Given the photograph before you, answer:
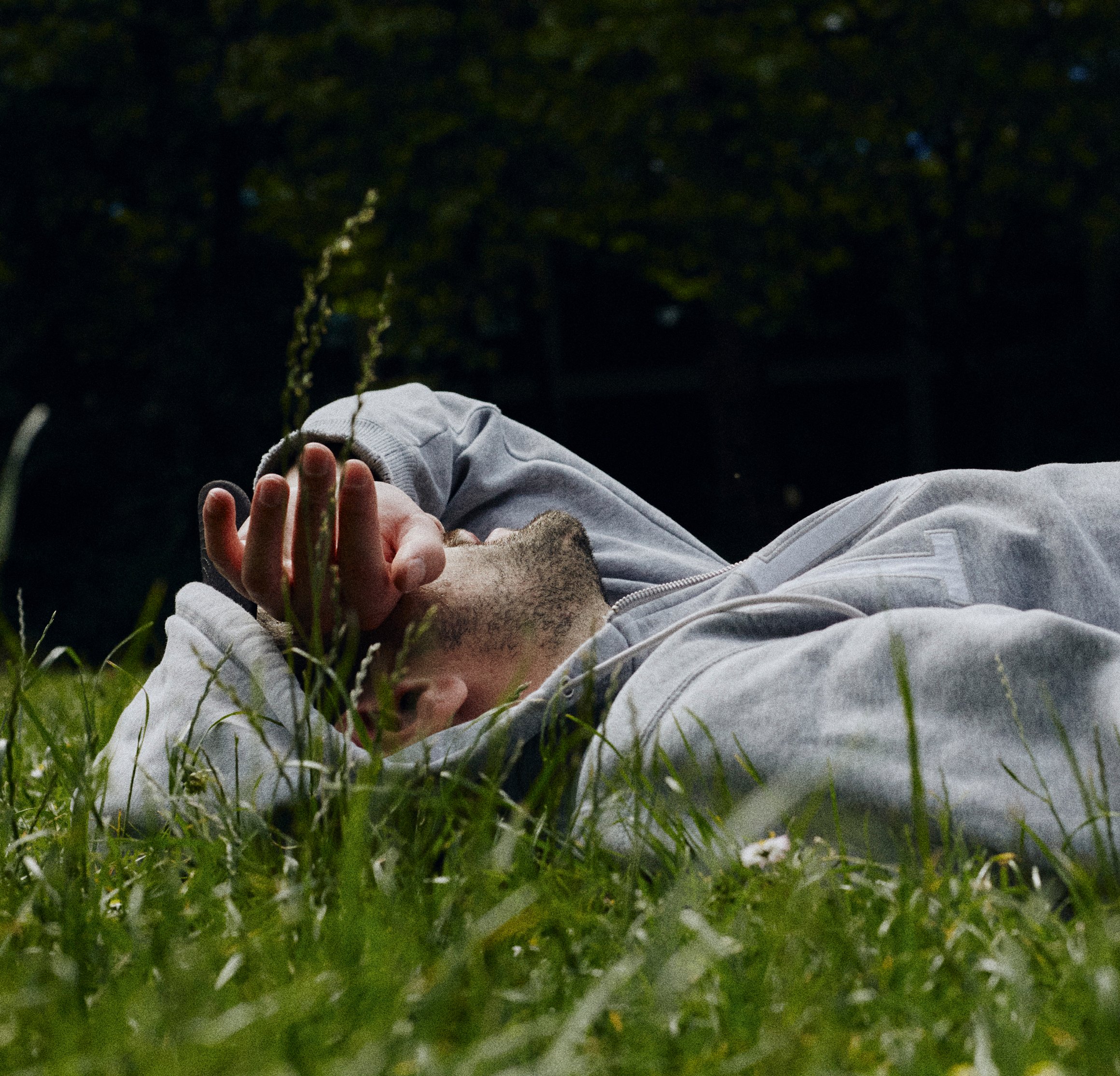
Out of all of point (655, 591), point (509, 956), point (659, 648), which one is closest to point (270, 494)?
point (659, 648)

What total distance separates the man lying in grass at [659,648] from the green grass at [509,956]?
114mm

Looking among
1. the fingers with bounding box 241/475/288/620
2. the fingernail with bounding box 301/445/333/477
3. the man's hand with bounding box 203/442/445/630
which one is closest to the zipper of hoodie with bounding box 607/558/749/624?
the man's hand with bounding box 203/442/445/630

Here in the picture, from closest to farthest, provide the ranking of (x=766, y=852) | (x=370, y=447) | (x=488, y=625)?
(x=766, y=852), (x=488, y=625), (x=370, y=447)

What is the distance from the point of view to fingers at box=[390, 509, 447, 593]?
2.19 meters

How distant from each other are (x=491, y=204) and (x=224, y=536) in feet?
26.3

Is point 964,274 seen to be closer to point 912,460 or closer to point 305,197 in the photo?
point 912,460

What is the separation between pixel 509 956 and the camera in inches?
51.9

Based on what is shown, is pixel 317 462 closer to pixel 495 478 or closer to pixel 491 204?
pixel 495 478

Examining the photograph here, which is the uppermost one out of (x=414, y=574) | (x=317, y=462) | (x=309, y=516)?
(x=317, y=462)

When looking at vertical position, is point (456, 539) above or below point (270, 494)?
below

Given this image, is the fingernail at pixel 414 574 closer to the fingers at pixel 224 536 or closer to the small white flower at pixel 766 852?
the fingers at pixel 224 536

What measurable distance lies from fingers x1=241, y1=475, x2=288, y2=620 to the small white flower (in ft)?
2.72

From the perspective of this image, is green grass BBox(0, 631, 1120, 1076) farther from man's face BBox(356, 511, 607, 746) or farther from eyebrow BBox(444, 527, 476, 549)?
eyebrow BBox(444, 527, 476, 549)

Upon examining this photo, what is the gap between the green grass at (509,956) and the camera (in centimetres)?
104
